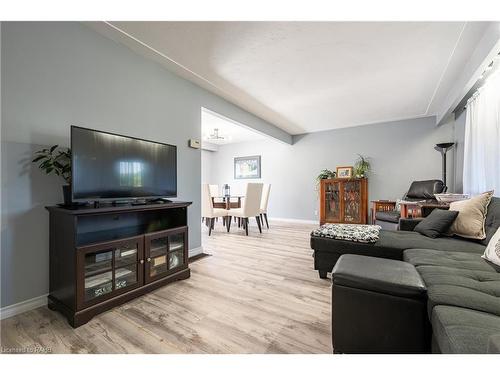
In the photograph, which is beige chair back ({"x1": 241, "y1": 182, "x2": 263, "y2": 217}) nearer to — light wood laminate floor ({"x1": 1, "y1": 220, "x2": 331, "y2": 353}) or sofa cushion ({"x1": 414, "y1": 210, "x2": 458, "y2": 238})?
light wood laminate floor ({"x1": 1, "y1": 220, "x2": 331, "y2": 353})

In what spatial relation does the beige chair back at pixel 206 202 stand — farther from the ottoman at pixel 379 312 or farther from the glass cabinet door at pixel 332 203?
the ottoman at pixel 379 312

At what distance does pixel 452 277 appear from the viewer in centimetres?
115

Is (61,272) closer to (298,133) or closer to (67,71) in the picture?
(67,71)

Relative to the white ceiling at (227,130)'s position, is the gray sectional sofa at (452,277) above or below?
below

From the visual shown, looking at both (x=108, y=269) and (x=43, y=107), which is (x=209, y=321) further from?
(x=43, y=107)

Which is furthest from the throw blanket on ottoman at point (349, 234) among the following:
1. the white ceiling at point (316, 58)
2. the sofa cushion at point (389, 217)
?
the white ceiling at point (316, 58)

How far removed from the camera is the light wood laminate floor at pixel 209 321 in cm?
123

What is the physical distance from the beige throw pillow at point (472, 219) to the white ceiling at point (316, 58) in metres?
1.50

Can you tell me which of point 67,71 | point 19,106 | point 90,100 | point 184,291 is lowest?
point 184,291

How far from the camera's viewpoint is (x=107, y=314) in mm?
1546

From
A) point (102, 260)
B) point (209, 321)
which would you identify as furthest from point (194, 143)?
point (209, 321)

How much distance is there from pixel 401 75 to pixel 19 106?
3.77 meters
